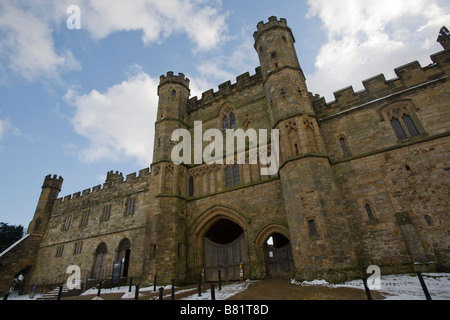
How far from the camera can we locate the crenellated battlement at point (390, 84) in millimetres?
10453

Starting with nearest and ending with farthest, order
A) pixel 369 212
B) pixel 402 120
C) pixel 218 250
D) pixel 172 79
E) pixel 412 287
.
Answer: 1. pixel 412 287
2. pixel 369 212
3. pixel 402 120
4. pixel 218 250
5. pixel 172 79

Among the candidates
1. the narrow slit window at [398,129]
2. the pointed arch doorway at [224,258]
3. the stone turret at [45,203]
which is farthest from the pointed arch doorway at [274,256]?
the stone turret at [45,203]

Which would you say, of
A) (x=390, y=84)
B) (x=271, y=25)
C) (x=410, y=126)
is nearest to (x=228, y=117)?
(x=271, y=25)

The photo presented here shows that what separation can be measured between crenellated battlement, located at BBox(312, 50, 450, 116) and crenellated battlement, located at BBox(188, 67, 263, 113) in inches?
202

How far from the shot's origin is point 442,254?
26.7ft

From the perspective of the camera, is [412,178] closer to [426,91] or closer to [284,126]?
[426,91]

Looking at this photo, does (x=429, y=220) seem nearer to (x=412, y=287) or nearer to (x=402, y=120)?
(x=412, y=287)

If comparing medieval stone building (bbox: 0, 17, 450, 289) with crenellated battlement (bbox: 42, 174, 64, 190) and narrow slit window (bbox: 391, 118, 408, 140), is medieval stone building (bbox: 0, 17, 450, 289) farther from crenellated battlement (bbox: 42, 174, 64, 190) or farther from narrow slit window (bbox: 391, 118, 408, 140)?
crenellated battlement (bbox: 42, 174, 64, 190)

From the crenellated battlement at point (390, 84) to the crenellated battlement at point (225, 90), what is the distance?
16.8ft

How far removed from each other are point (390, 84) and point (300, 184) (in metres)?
6.76

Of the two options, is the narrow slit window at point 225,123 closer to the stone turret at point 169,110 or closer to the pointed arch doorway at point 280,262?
the stone turret at point 169,110

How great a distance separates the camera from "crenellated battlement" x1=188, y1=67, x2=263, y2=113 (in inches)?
621

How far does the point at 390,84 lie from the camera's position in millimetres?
11180
